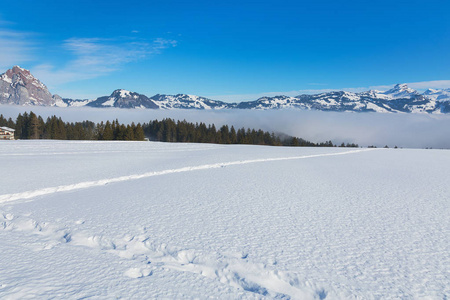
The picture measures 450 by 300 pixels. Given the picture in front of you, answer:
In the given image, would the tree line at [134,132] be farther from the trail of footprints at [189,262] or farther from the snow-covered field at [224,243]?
the trail of footprints at [189,262]

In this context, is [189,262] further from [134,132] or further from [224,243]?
[134,132]

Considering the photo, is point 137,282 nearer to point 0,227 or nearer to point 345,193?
point 0,227

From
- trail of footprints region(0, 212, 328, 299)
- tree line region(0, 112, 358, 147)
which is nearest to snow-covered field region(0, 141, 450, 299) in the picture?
trail of footprints region(0, 212, 328, 299)

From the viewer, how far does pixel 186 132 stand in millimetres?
104562

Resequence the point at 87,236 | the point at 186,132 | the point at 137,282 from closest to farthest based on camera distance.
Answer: the point at 137,282 < the point at 87,236 < the point at 186,132

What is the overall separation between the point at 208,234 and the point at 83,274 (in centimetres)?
261

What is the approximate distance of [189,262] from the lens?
498 cm

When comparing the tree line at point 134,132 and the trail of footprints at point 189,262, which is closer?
the trail of footprints at point 189,262

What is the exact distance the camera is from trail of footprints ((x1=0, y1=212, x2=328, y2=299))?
4.21 metres

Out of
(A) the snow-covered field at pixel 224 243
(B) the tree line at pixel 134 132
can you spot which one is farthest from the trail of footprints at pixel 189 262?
(B) the tree line at pixel 134 132

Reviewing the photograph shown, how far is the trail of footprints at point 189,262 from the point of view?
4215 mm

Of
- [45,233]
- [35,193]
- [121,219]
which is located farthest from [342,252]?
[35,193]

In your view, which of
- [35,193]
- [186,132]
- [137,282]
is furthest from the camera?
[186,132]

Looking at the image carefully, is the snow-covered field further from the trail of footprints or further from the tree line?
the tree line
